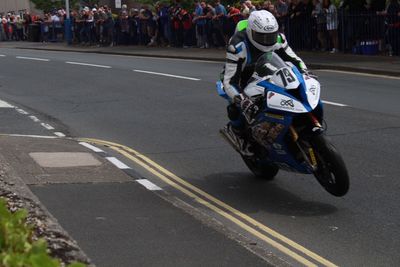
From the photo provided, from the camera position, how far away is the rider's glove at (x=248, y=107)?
7086mm

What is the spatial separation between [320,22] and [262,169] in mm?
14823

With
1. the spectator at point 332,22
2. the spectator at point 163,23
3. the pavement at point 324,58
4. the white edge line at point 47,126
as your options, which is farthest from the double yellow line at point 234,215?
the spectator at point 163,23

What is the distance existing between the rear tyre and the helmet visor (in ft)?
4.53

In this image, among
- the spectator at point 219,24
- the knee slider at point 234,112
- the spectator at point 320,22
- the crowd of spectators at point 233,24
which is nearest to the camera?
the knee slider at point 234,112

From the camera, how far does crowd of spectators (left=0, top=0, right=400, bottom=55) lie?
69.6 feet

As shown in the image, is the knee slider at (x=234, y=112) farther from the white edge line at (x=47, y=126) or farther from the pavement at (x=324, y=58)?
the pavement at (x=324, y=58)

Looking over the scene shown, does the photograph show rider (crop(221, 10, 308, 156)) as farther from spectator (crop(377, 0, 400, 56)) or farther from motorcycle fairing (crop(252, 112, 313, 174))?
spectator (crop(377, 0, 400, 56))

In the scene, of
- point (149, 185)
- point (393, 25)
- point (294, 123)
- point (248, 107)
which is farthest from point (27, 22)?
point (294, 123)

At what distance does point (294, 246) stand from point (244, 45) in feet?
7.90

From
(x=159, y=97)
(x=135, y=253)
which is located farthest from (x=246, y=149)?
(x=159, y=97)

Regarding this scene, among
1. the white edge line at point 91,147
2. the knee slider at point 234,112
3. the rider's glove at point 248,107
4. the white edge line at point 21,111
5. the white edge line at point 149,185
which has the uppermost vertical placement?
the rider's glove at point 248,107

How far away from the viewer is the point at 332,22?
2181 cm

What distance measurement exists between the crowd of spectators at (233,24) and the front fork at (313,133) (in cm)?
1438

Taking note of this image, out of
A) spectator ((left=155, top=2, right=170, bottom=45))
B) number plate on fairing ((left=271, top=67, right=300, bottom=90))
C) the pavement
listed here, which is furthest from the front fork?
spectator ((left=155, top=2, right=170, bottom=45))
